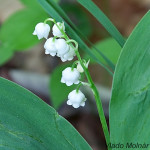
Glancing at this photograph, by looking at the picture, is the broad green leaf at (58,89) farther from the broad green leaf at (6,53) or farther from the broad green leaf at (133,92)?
the broad green leaf at (133,92)

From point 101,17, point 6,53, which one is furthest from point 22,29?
point 101,17

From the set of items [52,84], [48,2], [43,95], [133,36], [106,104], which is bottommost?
[106,104]

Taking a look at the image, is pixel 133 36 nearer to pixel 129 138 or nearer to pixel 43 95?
pixel 129 138

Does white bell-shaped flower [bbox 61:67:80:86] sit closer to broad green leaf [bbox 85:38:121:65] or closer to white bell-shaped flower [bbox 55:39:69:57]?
white bell-shaped flower [bbox 55:39:69:57]

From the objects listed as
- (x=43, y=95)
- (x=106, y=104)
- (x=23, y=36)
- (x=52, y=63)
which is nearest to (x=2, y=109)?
(x=23, y=36)

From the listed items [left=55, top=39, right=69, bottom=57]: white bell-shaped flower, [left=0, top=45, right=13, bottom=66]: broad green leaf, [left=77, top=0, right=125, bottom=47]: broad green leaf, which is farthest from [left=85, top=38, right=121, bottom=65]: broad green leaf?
[left=55, top=39, right=69, bottom=57]: white bell-shaped flower
